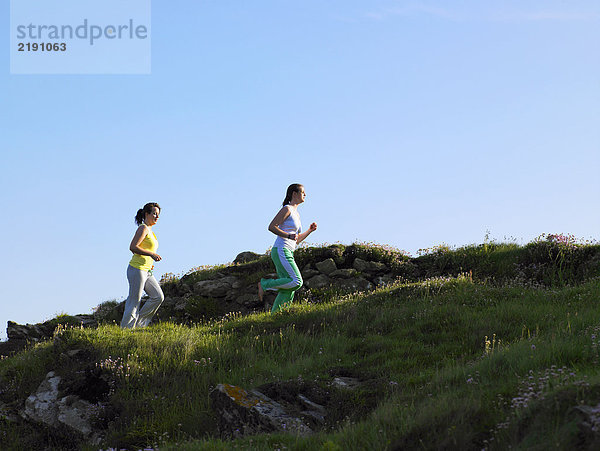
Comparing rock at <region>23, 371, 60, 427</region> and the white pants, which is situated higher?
the white pants

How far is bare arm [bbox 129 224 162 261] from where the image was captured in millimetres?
13812

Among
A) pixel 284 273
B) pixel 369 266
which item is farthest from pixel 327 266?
pixel 284 273

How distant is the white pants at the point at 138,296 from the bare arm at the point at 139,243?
471 millimetres

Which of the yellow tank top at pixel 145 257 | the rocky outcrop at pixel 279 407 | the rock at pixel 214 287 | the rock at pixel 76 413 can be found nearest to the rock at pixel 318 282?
the rock at pixel 214 287

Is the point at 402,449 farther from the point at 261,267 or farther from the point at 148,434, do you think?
the point at 261,267

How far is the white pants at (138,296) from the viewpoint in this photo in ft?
46.0

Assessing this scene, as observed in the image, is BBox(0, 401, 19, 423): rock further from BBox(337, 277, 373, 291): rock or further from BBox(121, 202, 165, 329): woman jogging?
BBox(337, 277, 373, 291): rock

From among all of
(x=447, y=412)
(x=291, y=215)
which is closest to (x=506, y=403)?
(x=447, y=412)

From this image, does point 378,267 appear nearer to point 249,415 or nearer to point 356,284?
point 356,284

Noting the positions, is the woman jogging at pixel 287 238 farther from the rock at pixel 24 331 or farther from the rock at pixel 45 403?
the rock at pixel 24 331

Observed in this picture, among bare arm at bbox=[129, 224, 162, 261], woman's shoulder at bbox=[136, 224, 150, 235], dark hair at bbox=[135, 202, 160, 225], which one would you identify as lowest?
bare arm at bbox=[129, 224, 162, 261]

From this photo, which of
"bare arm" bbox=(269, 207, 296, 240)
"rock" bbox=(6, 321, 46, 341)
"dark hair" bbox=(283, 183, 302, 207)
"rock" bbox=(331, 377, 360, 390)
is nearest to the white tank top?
"bare arm" bbox=(269, 207, 296, 240)

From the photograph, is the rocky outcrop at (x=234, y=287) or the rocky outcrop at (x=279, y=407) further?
the rocky outcrop at (x=234, y=287)

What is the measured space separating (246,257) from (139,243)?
957 centimetres
